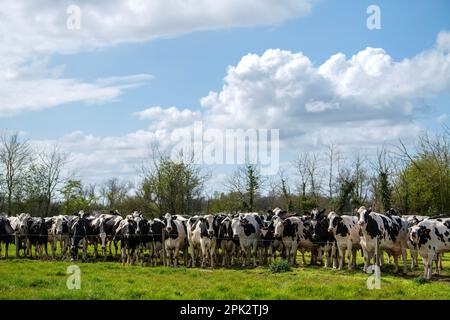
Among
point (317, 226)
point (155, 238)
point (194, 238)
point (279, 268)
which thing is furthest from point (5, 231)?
point (317, 226)

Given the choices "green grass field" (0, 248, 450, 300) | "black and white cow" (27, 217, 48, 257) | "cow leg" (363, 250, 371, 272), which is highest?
"black and white cow" (27, 217, 48, 257)

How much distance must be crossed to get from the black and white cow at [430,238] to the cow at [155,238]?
11784mm

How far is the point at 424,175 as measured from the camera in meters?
50.0

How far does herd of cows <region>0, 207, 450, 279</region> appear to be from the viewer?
22.9m

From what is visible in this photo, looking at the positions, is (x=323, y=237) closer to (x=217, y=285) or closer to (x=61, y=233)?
(x=217, y=285)

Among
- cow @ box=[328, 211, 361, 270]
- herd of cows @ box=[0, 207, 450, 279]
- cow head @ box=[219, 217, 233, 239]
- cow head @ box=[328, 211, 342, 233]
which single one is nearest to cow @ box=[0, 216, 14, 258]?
herd of cows @ box=[0, 207, 450, 279]

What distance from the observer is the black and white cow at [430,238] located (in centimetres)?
2100

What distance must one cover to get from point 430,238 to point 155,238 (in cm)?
1269

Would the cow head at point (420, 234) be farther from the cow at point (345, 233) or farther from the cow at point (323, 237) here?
the cow at point (323, 237)

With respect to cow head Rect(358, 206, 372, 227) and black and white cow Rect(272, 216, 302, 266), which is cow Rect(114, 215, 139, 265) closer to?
black and white cow Rect(272, 216, 302, 266)

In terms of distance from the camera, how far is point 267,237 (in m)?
27.2
